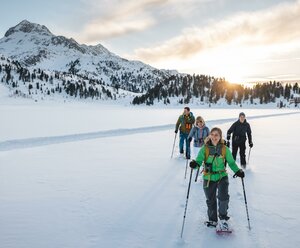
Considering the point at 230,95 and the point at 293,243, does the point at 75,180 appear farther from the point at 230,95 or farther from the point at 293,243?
the point at 230,95

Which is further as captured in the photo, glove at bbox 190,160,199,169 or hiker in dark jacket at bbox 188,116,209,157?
hiker in dark jacket at bbox 188,116,209,157

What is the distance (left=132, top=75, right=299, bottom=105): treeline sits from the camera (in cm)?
16738

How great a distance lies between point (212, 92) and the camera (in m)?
174

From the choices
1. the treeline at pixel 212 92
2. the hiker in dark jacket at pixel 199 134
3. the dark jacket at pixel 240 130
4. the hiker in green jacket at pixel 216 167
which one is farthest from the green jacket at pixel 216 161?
the treeline at pixel 212 92

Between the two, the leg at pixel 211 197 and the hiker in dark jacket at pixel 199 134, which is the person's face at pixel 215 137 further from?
the hiker in dark jacket at pixel 199 134

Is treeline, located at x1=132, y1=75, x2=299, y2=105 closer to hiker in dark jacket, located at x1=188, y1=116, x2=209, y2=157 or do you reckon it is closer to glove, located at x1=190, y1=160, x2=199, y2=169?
hiker in dark jacket, located at x1=188, y1=116, x2=209, y2=157

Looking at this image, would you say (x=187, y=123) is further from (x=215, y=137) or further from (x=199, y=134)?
(x=215, y=137)

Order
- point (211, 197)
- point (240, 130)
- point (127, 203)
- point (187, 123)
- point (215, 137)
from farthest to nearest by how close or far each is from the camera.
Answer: point (187, 123), point (240, 130), point (127, 203), point (211, 197), point (215, 137)

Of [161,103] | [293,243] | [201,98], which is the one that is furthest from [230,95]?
[293,243]

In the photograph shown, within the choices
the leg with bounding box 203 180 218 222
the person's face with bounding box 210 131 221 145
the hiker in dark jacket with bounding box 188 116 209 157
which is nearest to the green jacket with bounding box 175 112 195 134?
the hiker in dark jacket with bounding box 188 116 209 157

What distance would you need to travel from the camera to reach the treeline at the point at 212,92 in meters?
167

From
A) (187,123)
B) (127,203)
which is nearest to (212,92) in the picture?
(187,123)

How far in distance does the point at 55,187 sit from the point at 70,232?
3.37 m

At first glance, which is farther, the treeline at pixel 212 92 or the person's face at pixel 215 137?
the treeline at pixel 212 92
